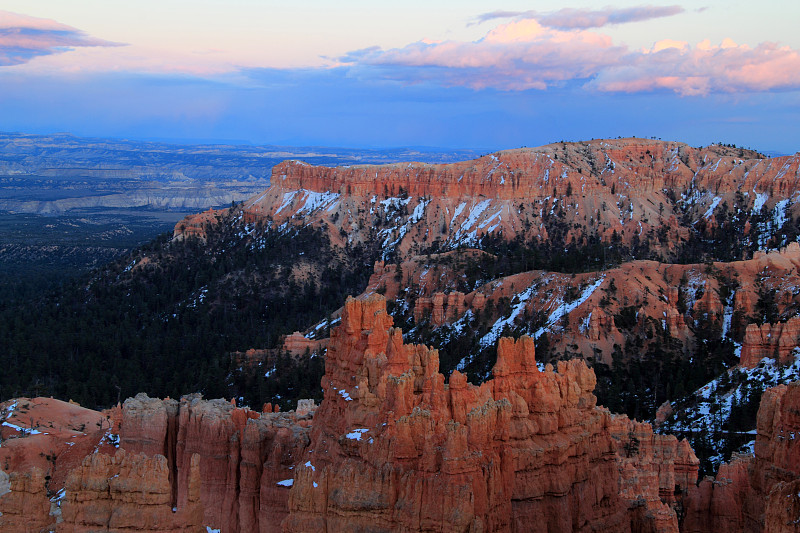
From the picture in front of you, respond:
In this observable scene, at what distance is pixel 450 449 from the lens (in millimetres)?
23891

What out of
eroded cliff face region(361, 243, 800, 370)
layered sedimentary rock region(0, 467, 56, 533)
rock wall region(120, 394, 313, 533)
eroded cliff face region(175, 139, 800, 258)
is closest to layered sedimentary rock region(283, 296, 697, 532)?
rock wall region(120, 394, 313, 533)

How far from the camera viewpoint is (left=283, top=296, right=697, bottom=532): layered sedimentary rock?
78.9 feet

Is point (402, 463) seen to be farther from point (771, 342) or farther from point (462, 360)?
point (462, 360)

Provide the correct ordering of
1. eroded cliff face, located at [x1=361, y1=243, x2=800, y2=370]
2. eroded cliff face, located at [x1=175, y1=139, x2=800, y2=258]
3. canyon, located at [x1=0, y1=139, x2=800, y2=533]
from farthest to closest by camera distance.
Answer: eroded cliff face, located at [x1=175, y1=139, x2=800, y2=258] → eroded cliff face, located at [x1=361, y1=243, x2=800, y2=370] → canyon, located at [x1=0, y1=139, x2=800, y2=533]

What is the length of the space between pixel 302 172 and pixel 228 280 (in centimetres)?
5292

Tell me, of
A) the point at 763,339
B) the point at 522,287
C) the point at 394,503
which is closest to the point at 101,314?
the point at 522,287

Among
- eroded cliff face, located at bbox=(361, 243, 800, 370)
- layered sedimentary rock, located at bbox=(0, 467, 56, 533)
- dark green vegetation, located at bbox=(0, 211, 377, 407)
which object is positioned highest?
layered sedimentary rock, located at bbox=(0, 467, 56, 533)

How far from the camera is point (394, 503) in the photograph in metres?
24.1

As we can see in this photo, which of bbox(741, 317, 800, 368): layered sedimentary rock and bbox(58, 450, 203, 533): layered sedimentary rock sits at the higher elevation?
bbox(58, 450, 203, 533): layered sedimentary rock

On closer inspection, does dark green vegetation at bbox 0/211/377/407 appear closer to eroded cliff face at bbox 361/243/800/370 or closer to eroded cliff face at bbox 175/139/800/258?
eroded cliff face at bbox 175/139/800/258

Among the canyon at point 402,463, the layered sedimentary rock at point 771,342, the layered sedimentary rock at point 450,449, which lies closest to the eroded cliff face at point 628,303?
the layered sedimentary rock at point 771,342

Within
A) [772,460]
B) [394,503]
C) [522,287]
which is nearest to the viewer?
[394,503]

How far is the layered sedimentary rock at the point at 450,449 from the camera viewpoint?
24.1 metres

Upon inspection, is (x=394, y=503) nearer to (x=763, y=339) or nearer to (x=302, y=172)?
(x=763, y=339)
